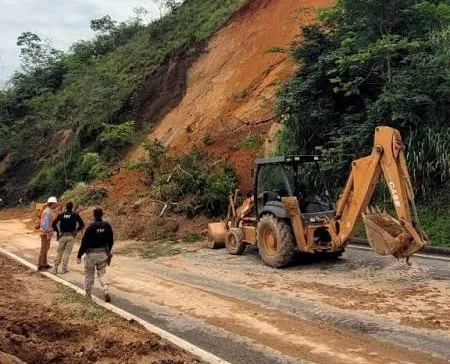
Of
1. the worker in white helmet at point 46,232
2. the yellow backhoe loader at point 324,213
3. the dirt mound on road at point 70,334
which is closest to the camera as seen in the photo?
the dirt mound on road at point 70,334

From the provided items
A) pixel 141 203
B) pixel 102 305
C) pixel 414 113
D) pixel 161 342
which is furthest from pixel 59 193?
pixel 161 342

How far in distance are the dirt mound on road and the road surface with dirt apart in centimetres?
60

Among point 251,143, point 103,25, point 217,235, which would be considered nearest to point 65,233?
point 217,235

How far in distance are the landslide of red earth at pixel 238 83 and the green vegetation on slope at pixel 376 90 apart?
4.09 metres

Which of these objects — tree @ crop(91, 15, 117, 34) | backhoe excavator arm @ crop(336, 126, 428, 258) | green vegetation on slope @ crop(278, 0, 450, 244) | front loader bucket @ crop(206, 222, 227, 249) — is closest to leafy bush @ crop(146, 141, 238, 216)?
green vegetation on slope @ crop(278, 0, 450, 244)

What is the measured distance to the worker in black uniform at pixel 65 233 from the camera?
505 inches

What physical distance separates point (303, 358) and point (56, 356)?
268cm

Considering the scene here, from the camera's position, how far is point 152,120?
33.8 m

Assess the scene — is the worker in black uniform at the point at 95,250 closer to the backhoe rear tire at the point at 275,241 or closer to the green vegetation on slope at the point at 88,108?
the backhoe rear tire at the point at 275,241

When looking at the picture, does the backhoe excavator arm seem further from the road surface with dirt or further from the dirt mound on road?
the dirt mound on road

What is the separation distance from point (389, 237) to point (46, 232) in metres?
8.17

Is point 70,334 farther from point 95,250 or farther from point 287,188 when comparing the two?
point 287,188

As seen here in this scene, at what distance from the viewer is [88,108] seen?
38250mm

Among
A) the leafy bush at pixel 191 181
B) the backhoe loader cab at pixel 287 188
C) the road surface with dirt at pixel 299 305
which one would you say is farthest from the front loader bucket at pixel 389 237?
the leafy bush at pixel 191 181
